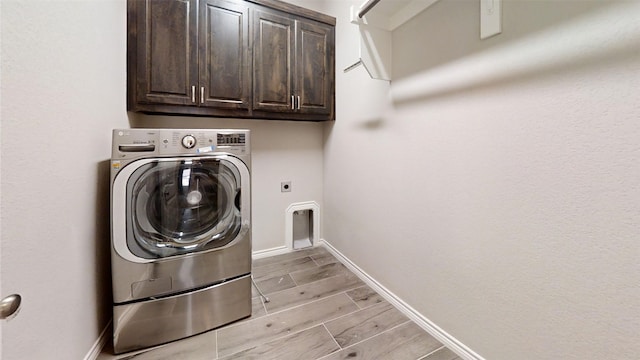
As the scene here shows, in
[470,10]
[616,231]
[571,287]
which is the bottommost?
[571,287]

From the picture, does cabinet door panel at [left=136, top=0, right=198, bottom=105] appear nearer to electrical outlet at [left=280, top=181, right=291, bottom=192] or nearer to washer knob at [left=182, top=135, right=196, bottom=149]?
washer knob at [left=182, top=135, right=196, bottom=149]

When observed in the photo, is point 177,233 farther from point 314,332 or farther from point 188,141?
point 314,332

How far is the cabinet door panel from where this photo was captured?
1.61 metres

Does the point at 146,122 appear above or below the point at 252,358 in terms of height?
above

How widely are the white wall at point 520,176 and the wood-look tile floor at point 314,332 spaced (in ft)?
Result: 0.67

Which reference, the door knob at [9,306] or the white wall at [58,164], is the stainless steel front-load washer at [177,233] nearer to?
the white wall at [58,164]

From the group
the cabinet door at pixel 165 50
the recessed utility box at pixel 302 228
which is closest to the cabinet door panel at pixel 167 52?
the cabinet door at pixel 165 50

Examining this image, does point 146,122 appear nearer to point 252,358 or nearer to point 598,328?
point 252,358

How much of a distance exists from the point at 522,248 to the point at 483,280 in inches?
9.9

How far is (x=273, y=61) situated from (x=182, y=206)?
4.50ft

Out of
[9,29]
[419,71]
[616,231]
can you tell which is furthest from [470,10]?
[9,29]

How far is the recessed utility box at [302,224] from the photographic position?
254 centimetres

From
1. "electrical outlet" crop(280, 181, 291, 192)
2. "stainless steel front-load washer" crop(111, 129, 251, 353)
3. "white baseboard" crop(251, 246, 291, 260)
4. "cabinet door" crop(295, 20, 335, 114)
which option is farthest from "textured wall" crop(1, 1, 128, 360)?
"electrical outlet" crop(280, 181, 291, 192)

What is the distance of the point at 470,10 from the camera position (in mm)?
1111
